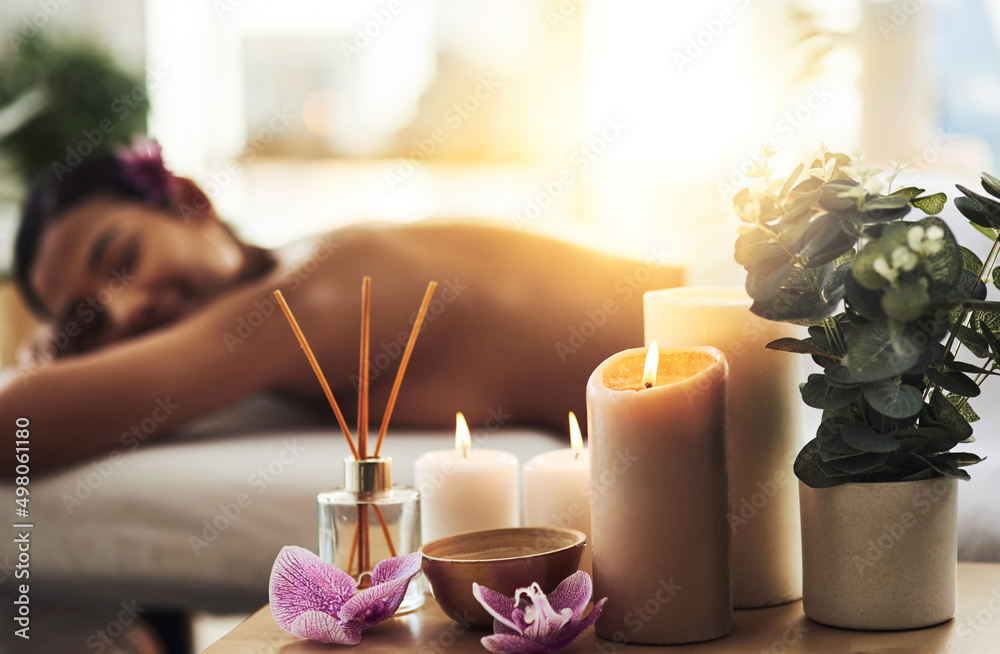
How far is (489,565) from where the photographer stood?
0.56 meters

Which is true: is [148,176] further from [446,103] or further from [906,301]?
[446,103]

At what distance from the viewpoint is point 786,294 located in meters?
0.55

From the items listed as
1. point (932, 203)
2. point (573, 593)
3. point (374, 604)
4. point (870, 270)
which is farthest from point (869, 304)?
point (374, 604)

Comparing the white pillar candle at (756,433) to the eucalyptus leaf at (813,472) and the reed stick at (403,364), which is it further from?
the reed stick at (403,364)

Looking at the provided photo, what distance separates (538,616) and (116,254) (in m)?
1.24

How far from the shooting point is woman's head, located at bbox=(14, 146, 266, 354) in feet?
4.98

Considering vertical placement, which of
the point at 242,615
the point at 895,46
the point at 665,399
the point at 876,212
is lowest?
the point at 242,615

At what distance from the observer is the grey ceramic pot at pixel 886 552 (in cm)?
56

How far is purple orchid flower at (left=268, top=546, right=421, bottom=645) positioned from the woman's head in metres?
1.00

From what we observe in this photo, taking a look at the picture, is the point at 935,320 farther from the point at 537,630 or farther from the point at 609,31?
the point at 609,31

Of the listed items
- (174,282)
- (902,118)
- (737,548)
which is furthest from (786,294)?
(902,118)

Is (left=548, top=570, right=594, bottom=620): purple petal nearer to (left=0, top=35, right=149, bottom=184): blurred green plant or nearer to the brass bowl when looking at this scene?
the brass bowl

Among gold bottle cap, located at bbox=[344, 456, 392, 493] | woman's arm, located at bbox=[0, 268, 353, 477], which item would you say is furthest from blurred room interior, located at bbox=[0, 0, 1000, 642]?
gold bottle cap, located at bbox=[344, 456, 392, 493]

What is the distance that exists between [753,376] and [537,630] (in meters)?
0.23
